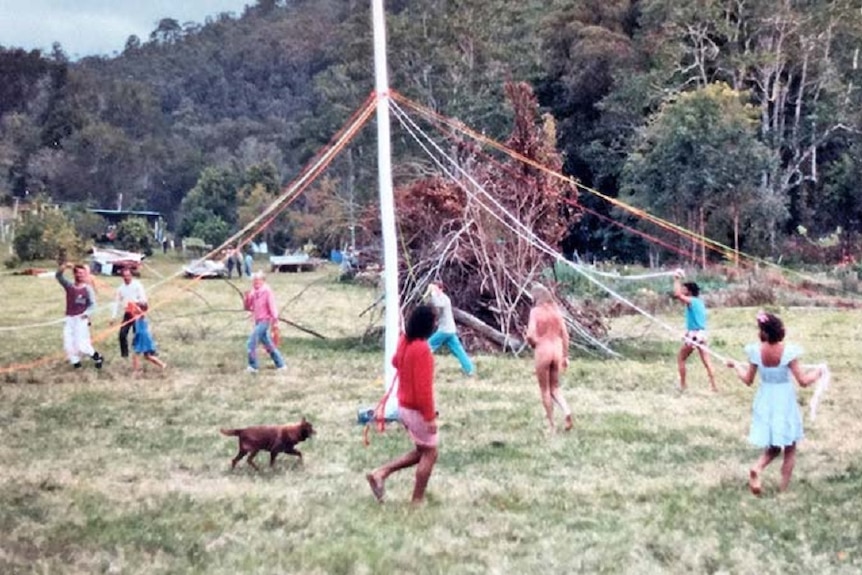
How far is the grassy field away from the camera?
7.67 metres

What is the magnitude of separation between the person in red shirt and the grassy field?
401 millimetres

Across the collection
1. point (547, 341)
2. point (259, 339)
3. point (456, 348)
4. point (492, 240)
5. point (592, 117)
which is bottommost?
point (456, 348)

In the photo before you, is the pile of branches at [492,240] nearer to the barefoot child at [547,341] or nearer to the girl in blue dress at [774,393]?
the barefoot child at [547,341]

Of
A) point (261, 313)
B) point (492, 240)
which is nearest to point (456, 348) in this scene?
point (261, 313)

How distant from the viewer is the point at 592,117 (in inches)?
2046

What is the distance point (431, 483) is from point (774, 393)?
2782 mm

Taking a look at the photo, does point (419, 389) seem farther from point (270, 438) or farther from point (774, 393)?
point (774, 393)

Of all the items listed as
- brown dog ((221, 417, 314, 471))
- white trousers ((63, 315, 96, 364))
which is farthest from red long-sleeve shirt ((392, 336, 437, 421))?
white trousers ((63, 315, 96, 364))

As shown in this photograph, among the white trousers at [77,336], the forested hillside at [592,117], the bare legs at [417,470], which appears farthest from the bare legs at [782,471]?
the forested hillside at [592,117]

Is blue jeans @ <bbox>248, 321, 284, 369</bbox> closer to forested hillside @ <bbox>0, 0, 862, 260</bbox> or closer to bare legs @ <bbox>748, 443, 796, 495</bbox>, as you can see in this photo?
bare legs @ <bbox>748, 443, 796, 495</bbox>

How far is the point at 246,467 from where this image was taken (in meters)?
10.7

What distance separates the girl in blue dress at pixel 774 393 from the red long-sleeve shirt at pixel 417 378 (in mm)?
2323

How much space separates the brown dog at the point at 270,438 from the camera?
1025cm

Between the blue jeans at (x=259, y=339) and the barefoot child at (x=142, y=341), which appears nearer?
the blue jeans at (x=259, y=339)
